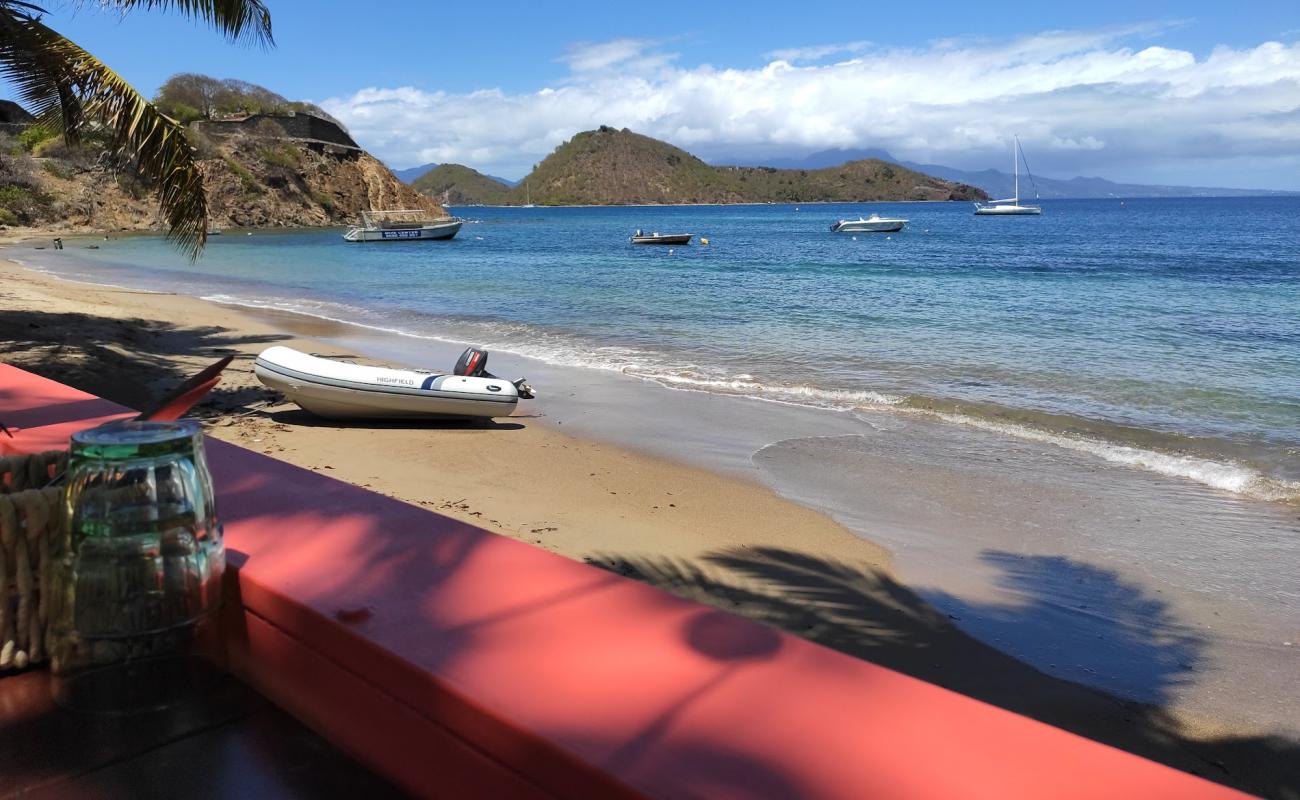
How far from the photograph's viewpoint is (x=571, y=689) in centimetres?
153

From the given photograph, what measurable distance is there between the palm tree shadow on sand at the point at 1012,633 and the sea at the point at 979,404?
4 cm

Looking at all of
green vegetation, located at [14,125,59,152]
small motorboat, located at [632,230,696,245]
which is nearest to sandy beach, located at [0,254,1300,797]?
small motorboat, located at [632,230,696,245]

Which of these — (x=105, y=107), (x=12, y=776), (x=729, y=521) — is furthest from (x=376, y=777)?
(x=105, y=107)

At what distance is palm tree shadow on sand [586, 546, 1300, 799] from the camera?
13.6 ft

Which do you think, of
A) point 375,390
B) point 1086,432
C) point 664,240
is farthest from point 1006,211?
point 375,390

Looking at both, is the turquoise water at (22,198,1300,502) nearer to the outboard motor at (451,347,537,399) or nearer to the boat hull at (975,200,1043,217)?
the outboard motor at (451,347,537,399)

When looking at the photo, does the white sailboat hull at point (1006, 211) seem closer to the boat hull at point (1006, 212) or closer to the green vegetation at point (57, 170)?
the boat hull at point (1006, 212)

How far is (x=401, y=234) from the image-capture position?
198 feet

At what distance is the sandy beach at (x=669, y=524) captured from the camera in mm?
4371

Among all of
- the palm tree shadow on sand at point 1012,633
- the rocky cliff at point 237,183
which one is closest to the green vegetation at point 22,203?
the rocky cliff at point 237,183

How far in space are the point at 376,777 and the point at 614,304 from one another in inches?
915

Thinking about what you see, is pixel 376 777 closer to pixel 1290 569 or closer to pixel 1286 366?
pixel 1290 569

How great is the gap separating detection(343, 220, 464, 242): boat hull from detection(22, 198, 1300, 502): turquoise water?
9.52m

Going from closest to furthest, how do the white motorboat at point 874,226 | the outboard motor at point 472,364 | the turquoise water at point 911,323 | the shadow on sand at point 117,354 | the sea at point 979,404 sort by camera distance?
the sea at point 979,404
the shadow on sand at point 117,354
the outboard motor at point 472,364
the turquoise water at point 911,323
the white motorboat at point 874,226
